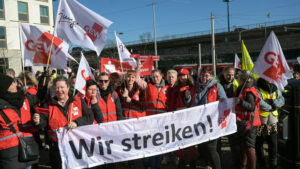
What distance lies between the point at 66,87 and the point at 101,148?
1043 mm

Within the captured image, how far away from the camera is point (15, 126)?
118 inches

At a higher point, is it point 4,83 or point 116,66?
point 116,66

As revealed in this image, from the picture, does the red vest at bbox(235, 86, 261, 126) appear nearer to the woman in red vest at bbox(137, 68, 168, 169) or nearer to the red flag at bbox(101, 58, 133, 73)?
the woman in red vest at bbox(137, 68, 168, 169)

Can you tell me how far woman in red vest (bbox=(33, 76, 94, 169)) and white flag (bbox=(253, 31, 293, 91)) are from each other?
289 cm

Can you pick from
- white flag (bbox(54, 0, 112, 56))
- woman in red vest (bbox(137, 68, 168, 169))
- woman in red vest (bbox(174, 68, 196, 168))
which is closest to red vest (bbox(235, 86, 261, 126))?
woman in red vest (bbox(174, 68, 196, 168))

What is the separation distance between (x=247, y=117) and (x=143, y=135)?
183cm

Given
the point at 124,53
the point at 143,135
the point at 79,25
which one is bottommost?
the point at 143,135

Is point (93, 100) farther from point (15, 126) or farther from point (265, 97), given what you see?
point (265, 97)

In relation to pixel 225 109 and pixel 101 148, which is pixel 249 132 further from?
pixel 101 148

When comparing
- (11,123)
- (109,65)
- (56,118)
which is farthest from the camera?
(109,65)

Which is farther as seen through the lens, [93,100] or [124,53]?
[124,53]

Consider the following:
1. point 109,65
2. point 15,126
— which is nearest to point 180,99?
point 15,126

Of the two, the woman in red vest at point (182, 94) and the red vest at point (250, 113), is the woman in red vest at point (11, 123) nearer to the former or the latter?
the woman in red vest at point (182, 94)

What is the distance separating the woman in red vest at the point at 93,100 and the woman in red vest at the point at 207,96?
1478mm
